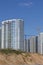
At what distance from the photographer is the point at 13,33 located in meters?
112

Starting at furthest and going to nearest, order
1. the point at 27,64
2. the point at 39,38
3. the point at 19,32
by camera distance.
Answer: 1. the point at 39,38
2. the point at 19,32
3. the point at 27,64

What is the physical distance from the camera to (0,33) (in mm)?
104688

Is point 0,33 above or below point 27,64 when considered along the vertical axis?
above

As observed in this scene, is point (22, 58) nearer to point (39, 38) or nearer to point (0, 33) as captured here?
point (0, 33)

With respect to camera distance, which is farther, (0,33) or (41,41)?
(41,41)

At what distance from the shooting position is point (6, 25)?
112375 millimetres

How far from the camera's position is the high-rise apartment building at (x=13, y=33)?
9965cm

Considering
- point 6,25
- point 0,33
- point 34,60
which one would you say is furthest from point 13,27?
point 34,60

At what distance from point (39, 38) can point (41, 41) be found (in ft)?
10.5

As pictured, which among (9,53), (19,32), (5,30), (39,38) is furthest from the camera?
(39,38)

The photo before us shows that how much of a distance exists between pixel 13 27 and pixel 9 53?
2389 inches

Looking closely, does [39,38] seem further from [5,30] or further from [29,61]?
[29,61]

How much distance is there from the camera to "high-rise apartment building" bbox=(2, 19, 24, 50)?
99.7 meters

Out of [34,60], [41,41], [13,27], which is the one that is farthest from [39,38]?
[34,60]
